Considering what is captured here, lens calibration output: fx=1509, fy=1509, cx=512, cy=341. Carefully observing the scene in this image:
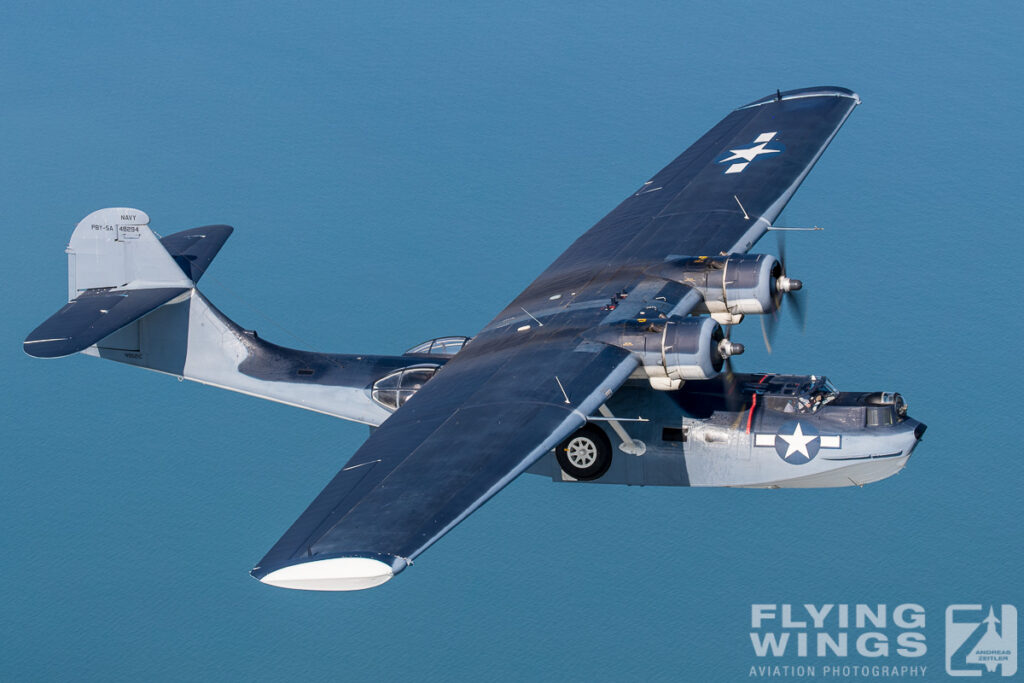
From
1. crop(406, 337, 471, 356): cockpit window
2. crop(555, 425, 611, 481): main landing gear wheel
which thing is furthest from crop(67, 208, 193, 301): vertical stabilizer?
crop(555, 425, 611, 481): main landing gear wheel

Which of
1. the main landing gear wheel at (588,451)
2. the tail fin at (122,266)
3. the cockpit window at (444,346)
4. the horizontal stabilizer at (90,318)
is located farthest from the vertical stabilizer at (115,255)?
the main landing gear wheel at (588,451)

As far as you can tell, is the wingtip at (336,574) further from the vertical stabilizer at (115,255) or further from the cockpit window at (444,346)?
the vertical stabilizer at (115,255)

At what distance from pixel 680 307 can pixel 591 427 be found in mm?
3159

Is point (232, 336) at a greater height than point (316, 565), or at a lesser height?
greater

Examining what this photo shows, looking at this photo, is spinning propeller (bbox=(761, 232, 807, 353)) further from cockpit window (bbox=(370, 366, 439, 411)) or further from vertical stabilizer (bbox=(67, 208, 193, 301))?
vertical stabilizer (bbox=(67, 208, 193, 301))

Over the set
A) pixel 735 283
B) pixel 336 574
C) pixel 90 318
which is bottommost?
pixel 336 574

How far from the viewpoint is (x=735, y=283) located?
32031 millimetres

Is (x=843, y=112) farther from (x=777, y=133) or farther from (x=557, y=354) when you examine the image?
(x=557, y=354)

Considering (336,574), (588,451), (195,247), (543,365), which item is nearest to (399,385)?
(588,451)

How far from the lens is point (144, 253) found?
35.4 meters

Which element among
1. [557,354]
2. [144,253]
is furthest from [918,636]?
[144,253]

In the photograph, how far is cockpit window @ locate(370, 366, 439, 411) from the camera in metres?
33.4

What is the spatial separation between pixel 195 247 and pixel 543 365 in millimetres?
11360

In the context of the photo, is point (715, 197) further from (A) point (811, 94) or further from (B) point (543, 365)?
(B) point (543, 365)
